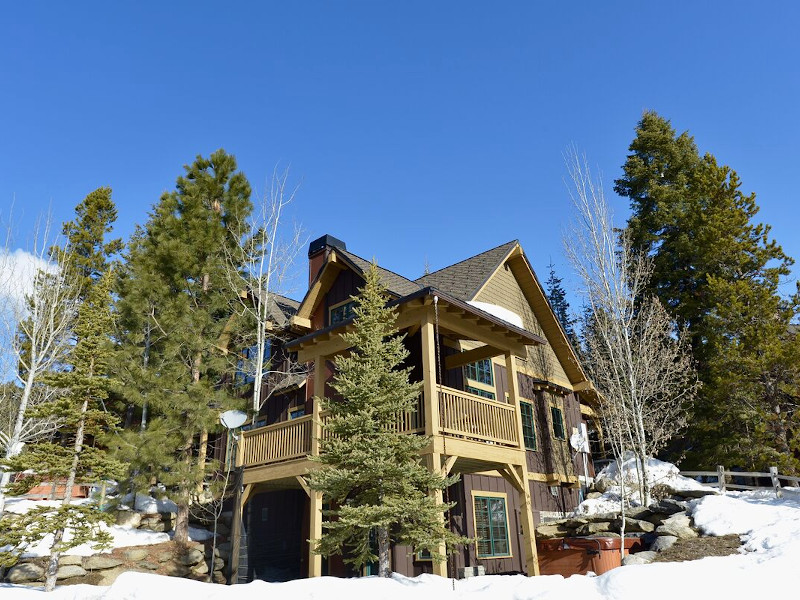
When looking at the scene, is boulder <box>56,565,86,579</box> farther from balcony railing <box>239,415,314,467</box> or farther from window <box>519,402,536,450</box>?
window <box>519,402,536,450</box>

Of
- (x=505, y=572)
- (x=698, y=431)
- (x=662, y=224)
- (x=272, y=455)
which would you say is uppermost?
(x=662, y=224)

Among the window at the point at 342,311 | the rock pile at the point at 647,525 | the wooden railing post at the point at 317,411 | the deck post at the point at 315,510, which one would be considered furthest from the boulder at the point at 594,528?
the window at the point at 342,311

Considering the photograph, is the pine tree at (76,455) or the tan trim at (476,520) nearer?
the pine tree at (76,455)

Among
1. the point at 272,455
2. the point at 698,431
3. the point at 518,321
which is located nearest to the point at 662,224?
the point at 698,431

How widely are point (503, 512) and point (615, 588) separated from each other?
28.7ft

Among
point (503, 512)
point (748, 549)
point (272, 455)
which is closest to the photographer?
point (748, 549)

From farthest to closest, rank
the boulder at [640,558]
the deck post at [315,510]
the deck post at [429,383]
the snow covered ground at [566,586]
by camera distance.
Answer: the deck post at [315,510]
the boulder at [640,558]
the deck post at [429,383]
the snow covered ground at [566,586]

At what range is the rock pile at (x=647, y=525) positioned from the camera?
13.3 meters

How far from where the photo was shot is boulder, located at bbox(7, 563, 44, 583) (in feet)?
42.1

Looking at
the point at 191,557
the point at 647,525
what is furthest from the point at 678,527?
the point at 191,557

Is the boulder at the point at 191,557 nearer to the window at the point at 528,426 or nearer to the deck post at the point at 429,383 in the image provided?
the deck post at the point at 429,383

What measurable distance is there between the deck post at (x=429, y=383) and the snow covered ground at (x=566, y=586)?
9.14 feet

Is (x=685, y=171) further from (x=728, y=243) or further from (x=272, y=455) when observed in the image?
(x=272, y=455)

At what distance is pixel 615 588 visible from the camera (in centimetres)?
730
